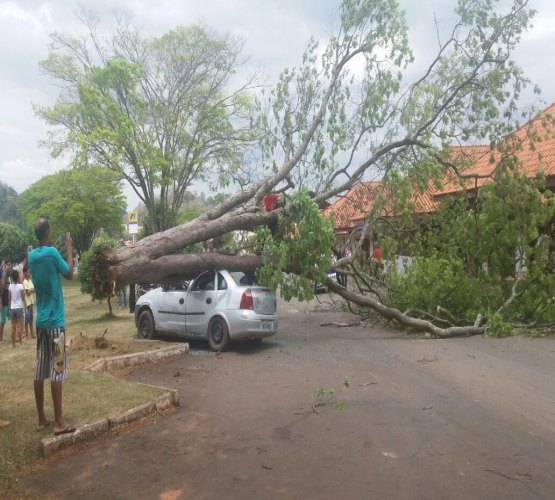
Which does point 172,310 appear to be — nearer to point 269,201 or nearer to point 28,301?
point 269,201

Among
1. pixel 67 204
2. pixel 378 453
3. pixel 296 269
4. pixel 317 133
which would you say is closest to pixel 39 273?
pixel 378 453

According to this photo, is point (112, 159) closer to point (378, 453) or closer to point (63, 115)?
point (63, 115)

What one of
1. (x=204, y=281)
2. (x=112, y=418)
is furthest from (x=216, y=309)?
(x=112, y=418)

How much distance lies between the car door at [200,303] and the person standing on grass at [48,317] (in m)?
4.80

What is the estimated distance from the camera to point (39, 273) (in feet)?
16.4

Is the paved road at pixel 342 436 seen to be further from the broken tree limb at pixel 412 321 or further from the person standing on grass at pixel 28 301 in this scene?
the person standing on grass at pixel 28 301

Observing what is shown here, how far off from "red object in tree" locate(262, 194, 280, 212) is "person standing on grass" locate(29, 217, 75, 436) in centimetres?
608

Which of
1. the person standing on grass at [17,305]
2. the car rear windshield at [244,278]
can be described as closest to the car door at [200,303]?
the car rear windshield at [244,278]

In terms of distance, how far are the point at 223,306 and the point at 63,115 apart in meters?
17.0

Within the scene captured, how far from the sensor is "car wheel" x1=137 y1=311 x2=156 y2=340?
1101 centimetres

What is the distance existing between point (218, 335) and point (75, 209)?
33.8m

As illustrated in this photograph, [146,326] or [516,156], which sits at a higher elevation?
[516,156]

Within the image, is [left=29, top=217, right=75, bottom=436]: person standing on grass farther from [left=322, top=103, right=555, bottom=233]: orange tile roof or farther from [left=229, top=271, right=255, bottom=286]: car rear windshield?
[left=322, top=103, right=555, bottom=233]: orange tile roof

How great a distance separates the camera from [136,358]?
8367mm
